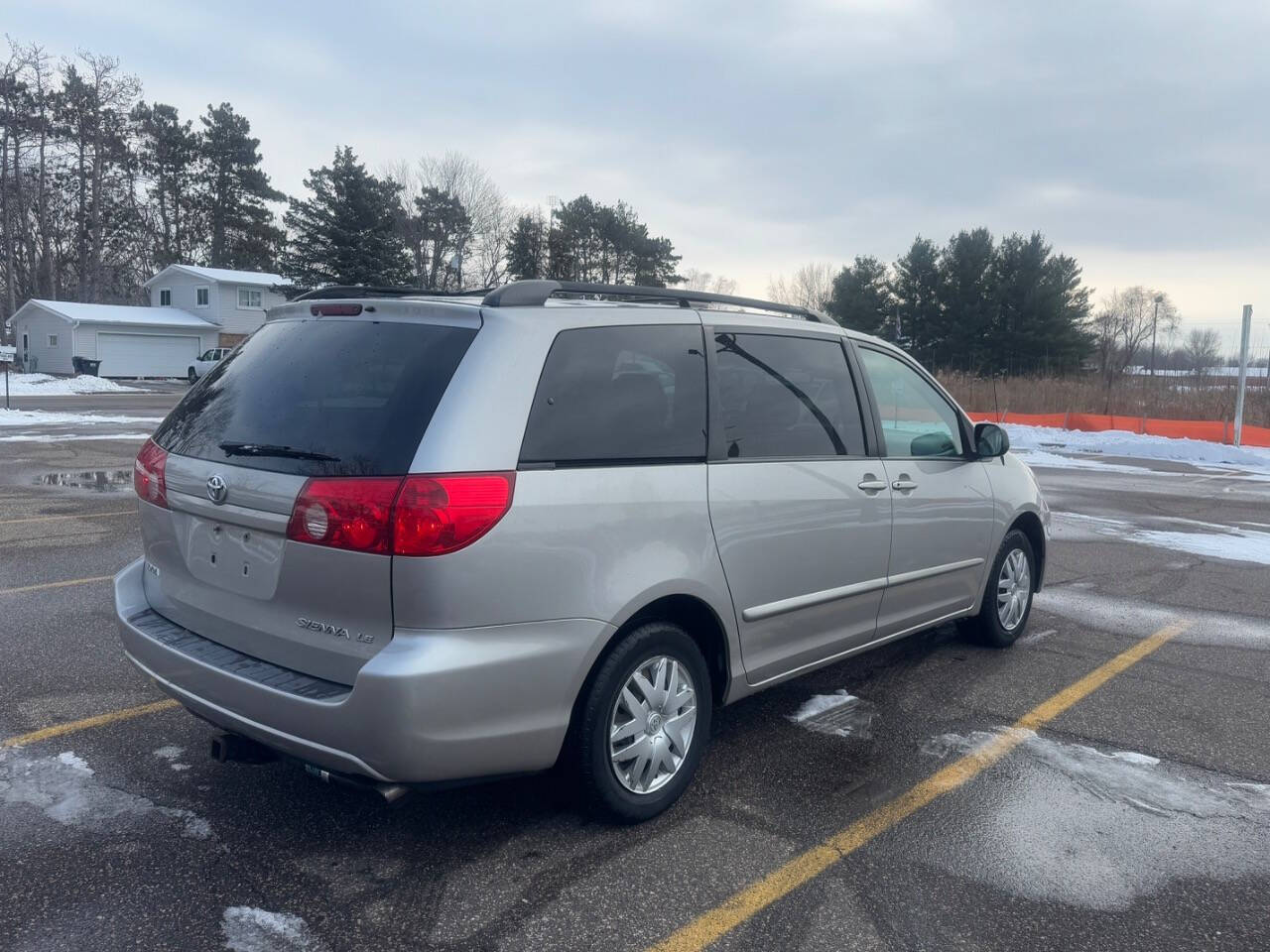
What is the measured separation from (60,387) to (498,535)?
42933 millimetres

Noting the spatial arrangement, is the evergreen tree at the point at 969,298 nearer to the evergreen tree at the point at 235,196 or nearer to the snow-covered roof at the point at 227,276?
the snow-covered roof at the point at 227,276

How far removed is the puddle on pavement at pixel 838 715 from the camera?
4461mm

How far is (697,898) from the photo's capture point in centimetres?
303

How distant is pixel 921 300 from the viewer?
54031 mm

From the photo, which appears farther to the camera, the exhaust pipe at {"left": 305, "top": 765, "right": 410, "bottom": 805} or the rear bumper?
the exhaust pipe at {"left": 305, "top": 765, "right": 410, "bottom": 805}

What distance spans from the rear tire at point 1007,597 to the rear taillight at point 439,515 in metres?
3.54

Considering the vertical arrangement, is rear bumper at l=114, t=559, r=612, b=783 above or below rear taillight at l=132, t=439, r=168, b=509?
below

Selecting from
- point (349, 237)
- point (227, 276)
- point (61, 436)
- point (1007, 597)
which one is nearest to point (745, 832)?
point (1007, 597)

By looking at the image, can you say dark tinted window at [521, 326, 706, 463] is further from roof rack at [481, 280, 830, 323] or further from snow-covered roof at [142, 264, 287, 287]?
snow-covered roof at [142, 264, 287, 287]

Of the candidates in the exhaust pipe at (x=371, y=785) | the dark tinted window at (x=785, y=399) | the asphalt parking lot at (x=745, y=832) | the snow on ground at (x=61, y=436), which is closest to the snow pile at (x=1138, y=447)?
the asphalt parking lot at (x=745, y=832)

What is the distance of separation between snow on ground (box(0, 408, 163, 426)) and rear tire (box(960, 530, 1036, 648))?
20.8m

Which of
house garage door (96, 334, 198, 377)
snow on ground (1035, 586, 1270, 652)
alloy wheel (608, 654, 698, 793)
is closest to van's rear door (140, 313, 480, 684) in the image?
alloy wheel (608, 654, 698, 793)

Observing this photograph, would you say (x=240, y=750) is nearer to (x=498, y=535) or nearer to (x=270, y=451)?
(x=270, y=451)

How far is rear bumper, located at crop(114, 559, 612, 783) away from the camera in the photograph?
279 cm
